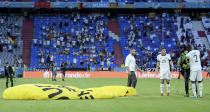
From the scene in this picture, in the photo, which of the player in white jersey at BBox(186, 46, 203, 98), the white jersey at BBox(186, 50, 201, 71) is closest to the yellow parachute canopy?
the player in white jersey at BBox(186, 46, 203, 98)

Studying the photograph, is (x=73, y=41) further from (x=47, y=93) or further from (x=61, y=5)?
(x=47, y=93)

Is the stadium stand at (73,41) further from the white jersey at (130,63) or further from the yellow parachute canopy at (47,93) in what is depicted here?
the yellow parachute canopy at (47,93)

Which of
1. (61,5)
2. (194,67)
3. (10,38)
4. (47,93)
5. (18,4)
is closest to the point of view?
(47,93)

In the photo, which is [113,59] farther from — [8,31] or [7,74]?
[7,74]

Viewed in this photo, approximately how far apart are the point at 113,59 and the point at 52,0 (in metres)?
15.2

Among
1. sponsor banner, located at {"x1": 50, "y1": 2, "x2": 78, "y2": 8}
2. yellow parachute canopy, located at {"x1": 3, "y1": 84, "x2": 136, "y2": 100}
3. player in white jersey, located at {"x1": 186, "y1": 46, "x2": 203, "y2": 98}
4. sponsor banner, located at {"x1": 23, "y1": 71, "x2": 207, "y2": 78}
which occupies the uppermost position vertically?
sponsor banner, located at {"x1": 50, "y1": 2, "x2": 78, "y2": 8}

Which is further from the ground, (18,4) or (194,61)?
(18,4)

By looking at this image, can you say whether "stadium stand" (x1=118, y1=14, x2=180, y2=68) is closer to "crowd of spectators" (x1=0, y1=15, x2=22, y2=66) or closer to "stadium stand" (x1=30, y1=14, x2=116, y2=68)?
"stadium stand" (x1=30, y1=14, x2=116, y2=68)

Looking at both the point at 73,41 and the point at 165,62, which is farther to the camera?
the point at 73,41

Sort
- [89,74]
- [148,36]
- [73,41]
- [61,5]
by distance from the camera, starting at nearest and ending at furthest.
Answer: [89,74] → [73,41] → [148,36] → [61,5]

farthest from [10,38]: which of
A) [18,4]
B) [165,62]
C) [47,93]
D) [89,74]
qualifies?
[47,93]

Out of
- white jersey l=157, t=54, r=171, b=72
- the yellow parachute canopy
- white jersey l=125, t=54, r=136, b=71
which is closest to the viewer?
the yellow parachute canopy

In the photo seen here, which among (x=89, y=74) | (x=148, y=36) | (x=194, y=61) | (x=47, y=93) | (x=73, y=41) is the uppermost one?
(x=148, y=36)

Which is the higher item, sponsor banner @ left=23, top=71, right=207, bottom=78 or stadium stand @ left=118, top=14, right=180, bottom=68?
stadium stand @ left=118, top=14, right=180, bottom=68
